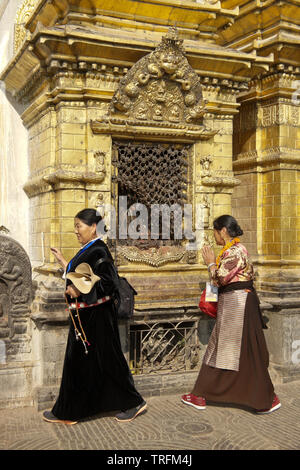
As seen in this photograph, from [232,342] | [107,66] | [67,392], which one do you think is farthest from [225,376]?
[107,66]

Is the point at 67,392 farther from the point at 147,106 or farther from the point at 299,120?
the point at 299,120

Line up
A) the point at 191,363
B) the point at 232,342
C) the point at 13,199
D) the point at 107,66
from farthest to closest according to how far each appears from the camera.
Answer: the point at 13,199
the point at 191,363
the point at 107,66
the point at 232,342

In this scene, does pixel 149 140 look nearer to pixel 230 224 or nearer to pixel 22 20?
pixel 230 224

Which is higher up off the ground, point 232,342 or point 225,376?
point 232,342

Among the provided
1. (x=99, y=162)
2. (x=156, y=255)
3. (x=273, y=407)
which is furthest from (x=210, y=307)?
(x=99, y=162)

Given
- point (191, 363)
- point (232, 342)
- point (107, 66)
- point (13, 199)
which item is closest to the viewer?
point (232, 342)

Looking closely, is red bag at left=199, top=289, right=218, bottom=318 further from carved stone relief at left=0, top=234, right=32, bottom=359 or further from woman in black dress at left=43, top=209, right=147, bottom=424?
carved stone relief at left=0, top=234, right=32, bottom=359

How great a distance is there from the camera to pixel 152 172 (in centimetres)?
625

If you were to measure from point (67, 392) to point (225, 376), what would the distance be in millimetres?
1651

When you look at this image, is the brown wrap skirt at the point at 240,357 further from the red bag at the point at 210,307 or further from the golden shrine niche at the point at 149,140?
the golden shrine niche at the point at 149,140

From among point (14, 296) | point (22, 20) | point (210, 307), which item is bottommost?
point (210, 307)

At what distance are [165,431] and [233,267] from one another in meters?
1.75

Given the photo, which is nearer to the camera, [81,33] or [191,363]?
[81,33]

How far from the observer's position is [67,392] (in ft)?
15.9
